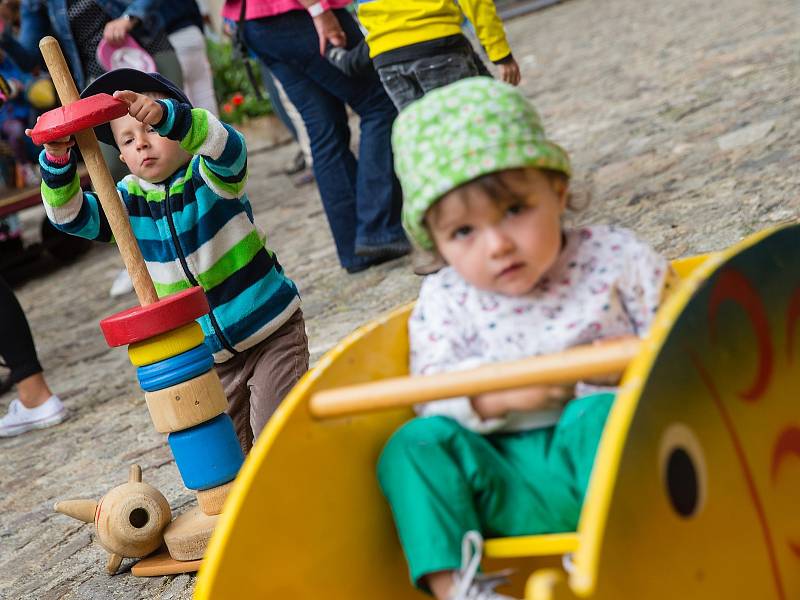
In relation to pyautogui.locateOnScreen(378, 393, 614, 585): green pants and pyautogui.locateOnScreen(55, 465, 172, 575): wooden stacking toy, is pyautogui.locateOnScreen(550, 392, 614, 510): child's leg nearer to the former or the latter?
pyautogui.locateOnScreen(378, 393, 614, 585): green pants

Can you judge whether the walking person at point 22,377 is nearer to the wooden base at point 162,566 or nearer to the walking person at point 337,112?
the walking person at point 337,112

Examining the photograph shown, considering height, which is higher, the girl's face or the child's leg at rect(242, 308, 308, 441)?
the girl's face

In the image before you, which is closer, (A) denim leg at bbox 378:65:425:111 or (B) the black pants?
(A) denim leg at bbox 378:65:425:111

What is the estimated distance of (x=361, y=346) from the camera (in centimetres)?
195

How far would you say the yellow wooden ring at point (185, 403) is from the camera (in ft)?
7.73

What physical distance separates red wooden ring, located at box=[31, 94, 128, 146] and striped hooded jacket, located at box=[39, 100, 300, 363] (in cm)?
33

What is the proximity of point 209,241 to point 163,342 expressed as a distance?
444 millimetres

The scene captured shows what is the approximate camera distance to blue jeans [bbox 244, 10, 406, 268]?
14.3 ft

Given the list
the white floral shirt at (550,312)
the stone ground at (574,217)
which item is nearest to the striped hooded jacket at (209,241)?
the stone ground at (574,217)

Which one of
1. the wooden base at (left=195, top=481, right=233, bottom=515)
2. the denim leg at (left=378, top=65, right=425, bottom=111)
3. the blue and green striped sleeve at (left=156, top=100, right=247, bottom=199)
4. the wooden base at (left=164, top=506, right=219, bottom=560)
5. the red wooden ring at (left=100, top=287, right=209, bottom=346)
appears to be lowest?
the wooden base at (left=164, top=506, right=219, bottom=560)

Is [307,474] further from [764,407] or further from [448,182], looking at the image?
[764,407]

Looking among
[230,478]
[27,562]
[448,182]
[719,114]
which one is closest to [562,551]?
[448,182]

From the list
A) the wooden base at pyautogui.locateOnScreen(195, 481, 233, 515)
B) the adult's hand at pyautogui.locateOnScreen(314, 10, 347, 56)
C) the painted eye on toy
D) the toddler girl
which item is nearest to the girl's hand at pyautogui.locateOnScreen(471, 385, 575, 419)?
the toddler girl

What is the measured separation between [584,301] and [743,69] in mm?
4771
